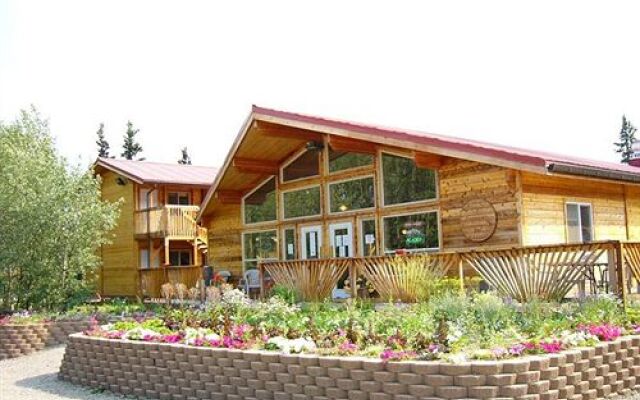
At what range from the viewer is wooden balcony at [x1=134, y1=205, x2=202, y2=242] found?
25.9 metres

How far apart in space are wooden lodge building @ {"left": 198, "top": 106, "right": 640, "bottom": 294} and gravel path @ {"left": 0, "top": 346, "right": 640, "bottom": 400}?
21.2ft

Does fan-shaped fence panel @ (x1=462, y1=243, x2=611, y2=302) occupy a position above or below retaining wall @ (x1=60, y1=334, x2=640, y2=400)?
above

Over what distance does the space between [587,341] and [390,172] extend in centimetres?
907

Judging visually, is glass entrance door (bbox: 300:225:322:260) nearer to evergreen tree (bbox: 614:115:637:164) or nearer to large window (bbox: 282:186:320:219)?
large window (bbox: 282:186:320:219)

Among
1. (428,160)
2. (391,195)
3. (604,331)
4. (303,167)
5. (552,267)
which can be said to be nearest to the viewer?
(604,331)

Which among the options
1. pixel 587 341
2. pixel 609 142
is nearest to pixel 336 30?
pixel 587 341

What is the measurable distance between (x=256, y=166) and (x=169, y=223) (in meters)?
8.84

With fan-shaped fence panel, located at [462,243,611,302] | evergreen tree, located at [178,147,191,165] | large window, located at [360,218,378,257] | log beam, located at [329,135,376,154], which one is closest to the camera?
fan-shaped fence panel, located at [462,243,611,302]

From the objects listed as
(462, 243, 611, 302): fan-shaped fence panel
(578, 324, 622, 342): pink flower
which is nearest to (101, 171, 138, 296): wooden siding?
(462, 243, 611, 302): fan-shaped fence panel

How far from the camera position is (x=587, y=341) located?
6.90 metres

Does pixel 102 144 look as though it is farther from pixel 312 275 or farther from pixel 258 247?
pixel 312 275

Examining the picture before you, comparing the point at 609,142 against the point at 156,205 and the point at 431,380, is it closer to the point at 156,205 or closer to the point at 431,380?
the point at 156,205

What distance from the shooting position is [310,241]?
702 inches

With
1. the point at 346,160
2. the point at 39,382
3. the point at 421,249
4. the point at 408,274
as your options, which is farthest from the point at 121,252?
the point at 408,274
